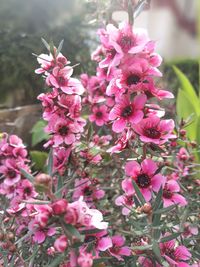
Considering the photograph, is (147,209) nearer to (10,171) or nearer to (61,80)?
(61,80)

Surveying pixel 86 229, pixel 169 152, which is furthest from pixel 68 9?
pixel 86 229

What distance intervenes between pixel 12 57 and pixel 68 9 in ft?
2.47

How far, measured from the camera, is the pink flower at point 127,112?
2.99 feet

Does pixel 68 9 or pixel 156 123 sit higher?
pixel 156 123

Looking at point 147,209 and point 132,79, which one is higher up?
point 132,79

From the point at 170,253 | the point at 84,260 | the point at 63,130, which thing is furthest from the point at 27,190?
the point at 84,260

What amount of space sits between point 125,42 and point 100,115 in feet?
1.74

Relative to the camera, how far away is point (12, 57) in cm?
353

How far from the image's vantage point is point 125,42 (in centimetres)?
93

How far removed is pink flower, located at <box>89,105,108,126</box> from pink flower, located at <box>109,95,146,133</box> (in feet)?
1.54

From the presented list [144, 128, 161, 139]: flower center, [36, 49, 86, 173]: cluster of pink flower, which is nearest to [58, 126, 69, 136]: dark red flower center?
[36, 49, 86, 173]: cluster of pink flower

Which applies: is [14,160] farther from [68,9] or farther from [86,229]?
[68,9]

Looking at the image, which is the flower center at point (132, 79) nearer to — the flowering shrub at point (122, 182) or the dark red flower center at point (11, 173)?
the flowering shrub at point (122, 182)

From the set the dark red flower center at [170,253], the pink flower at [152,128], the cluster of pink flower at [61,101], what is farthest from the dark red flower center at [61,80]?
the dark red flower center at [170,253]
